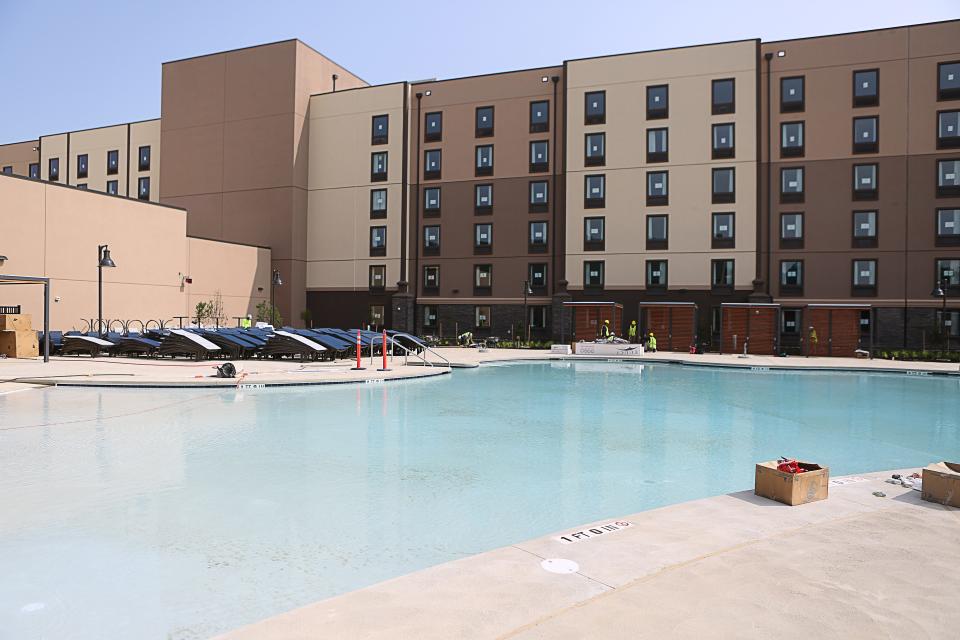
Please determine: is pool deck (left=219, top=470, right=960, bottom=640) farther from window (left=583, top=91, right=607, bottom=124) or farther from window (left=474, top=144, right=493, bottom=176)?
window (left=474, top=144, right=493, bottom=176)

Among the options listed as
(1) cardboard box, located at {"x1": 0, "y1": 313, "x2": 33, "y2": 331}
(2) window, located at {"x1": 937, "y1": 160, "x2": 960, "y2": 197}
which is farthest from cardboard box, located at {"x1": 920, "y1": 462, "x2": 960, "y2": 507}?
(2) window, located at {"x1": 937, "y1": 160, "x2": 960, "y2": 197}

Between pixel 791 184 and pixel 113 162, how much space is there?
158ft

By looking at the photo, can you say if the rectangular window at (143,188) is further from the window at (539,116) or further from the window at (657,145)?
the window at (657,145)

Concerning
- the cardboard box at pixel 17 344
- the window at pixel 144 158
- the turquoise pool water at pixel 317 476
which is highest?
the window at pixel 144 158

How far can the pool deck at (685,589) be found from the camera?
3.12 meters

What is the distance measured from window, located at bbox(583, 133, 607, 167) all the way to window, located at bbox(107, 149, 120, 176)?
36377 millimetres

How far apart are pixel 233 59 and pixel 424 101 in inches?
523

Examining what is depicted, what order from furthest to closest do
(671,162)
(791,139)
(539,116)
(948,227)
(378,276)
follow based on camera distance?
(378,276)
(539,116)
(671,162)
(791,139)
(948,227)

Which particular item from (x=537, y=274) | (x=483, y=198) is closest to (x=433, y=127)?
(x=483, y=198)

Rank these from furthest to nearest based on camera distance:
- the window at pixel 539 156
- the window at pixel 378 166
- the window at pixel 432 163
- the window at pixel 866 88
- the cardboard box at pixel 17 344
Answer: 1. the window at pixel 378 166
2. the window at pixel 432 163
3. the window at pixel 539 156
4. the window at pixel 866 88
5. the cardboard box at pixel 17 344

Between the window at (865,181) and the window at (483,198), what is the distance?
1981cm

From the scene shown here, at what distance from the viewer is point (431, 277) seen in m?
38.9

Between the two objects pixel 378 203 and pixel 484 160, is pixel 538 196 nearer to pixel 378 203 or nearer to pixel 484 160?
pixel 484 160

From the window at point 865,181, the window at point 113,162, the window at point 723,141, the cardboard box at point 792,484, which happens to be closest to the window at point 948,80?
the window at point 865,181
